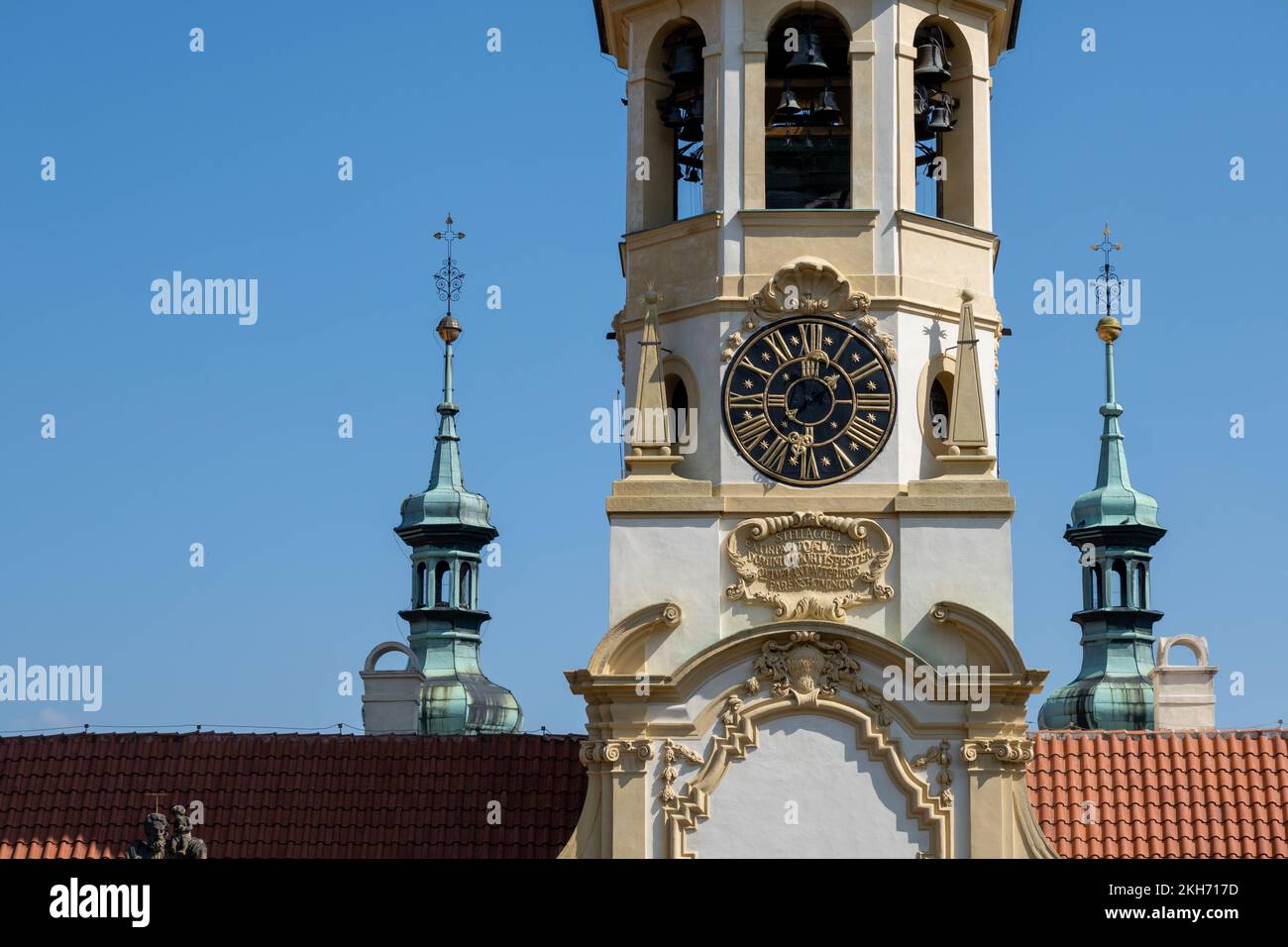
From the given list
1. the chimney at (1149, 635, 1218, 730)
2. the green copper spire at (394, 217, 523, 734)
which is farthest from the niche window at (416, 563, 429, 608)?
the chimney at (1149, 635, 1218, 730)

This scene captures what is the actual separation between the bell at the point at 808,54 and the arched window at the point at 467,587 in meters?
24.3

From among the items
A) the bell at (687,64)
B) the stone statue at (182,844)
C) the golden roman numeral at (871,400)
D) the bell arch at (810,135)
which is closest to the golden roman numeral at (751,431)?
the golden roman numeral at (871,400)

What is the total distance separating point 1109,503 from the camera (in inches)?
2408

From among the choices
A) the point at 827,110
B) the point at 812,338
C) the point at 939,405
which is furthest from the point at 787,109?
the point at 939,405

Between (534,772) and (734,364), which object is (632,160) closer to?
(734,364)

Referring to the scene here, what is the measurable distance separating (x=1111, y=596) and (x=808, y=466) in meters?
25.6

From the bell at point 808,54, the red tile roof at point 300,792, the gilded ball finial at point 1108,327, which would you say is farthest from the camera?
the gilded ball finial at point 1108,327

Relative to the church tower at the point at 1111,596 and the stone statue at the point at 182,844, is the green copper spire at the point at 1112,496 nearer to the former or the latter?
the church tower at the point at 1111,596

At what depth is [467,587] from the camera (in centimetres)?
6162

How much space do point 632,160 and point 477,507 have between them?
925 inches

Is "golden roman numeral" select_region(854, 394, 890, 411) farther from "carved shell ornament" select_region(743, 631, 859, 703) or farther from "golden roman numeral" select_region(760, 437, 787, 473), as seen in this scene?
"carved shell ornament" select_region(743, 631, 859, 703)

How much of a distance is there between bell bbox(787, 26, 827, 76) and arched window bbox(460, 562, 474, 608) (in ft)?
79.7

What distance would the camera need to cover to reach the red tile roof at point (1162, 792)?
126 feet

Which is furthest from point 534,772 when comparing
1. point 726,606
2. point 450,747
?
point 726,606
